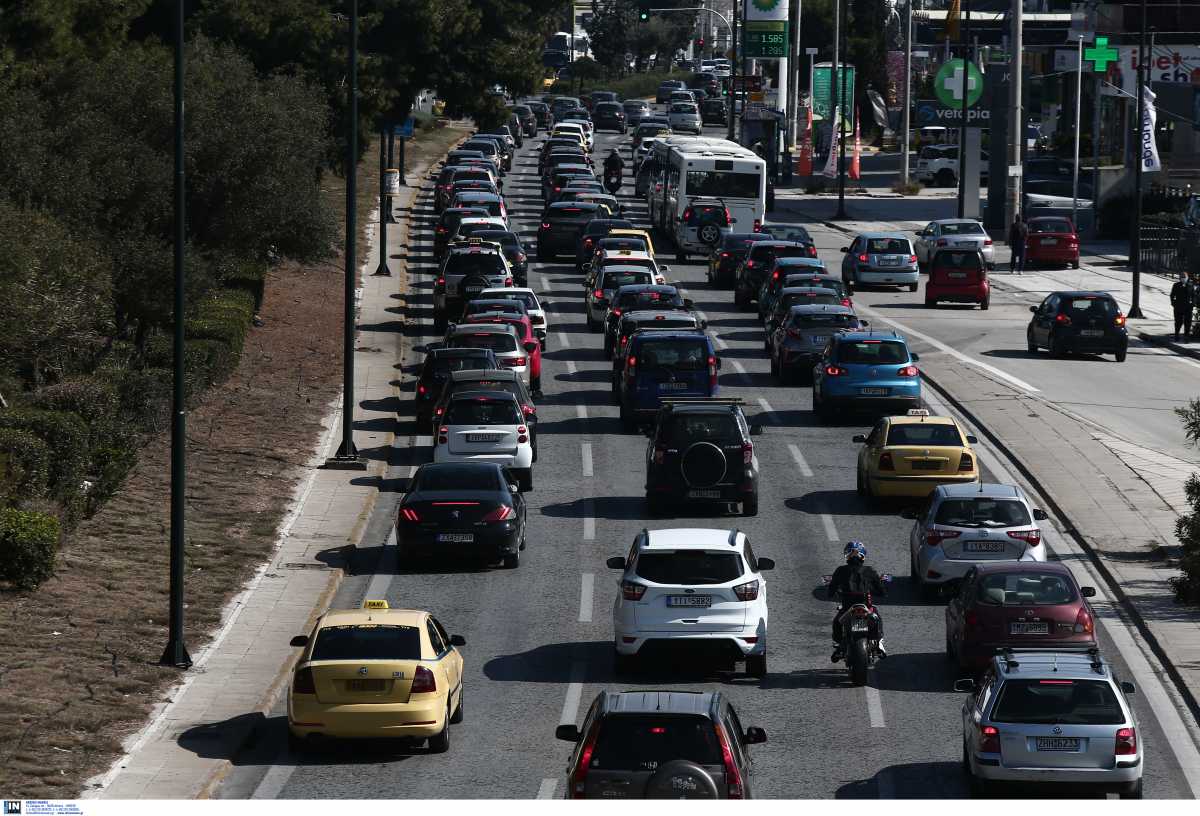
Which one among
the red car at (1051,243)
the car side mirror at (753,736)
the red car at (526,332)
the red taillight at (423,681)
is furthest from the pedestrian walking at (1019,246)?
the car side mirror at (753,736)

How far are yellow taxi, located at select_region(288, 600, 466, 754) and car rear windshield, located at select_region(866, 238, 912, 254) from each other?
1684 inches

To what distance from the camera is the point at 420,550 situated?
2777 cm

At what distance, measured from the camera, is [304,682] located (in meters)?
19.0

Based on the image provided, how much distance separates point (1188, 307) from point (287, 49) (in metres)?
27.2

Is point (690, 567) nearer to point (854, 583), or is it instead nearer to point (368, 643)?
point (854, 583)

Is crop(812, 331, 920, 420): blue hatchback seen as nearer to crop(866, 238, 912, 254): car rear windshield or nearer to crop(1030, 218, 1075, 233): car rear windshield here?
crop(866, 238, 912, 254): car rear windshield

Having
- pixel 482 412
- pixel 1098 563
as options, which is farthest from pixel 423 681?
pixel 482 412

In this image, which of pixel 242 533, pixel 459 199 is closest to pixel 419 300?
pixel 459 199

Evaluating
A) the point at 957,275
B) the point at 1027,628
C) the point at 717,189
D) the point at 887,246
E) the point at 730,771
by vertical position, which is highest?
the point at 717,189

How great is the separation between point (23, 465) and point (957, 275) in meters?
34.3

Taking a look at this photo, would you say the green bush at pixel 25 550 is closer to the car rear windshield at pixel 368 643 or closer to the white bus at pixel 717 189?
the car rear windshield at pixel 368 643

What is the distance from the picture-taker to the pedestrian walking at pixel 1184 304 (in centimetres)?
5241

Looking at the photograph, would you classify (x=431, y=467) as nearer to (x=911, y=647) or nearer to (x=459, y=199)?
(x=911, y=647)

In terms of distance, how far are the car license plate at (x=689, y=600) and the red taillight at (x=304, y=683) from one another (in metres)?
4.50
